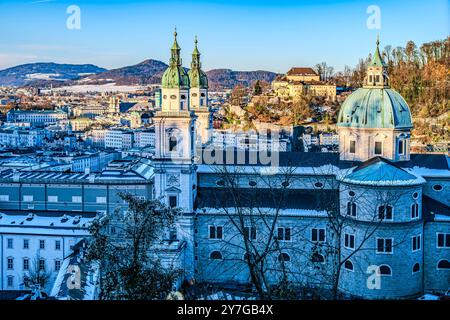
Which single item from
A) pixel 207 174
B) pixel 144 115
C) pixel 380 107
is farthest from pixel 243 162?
pixel 144 115

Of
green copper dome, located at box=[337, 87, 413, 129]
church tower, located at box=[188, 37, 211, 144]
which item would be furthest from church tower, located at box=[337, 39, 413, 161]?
church tower, located at box=[188, 37, 211, 144]

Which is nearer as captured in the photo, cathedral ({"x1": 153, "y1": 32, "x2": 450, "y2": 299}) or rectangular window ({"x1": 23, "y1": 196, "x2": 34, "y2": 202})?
cathedral ({"x1": 153, "y1": 32, "x2": 450, "y2": 299})

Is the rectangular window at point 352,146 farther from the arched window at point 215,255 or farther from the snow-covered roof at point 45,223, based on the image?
the snow-covered roof at point 45,223

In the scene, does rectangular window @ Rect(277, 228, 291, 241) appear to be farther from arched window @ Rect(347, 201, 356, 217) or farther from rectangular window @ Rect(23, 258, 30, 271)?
rectangular window @ Rect(23, 258, 30, 271)

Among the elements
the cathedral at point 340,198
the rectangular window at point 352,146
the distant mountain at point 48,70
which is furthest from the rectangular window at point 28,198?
the distant mountain at point 48,70

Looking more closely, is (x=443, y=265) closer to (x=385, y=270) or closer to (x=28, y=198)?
(x=385, y=270)
